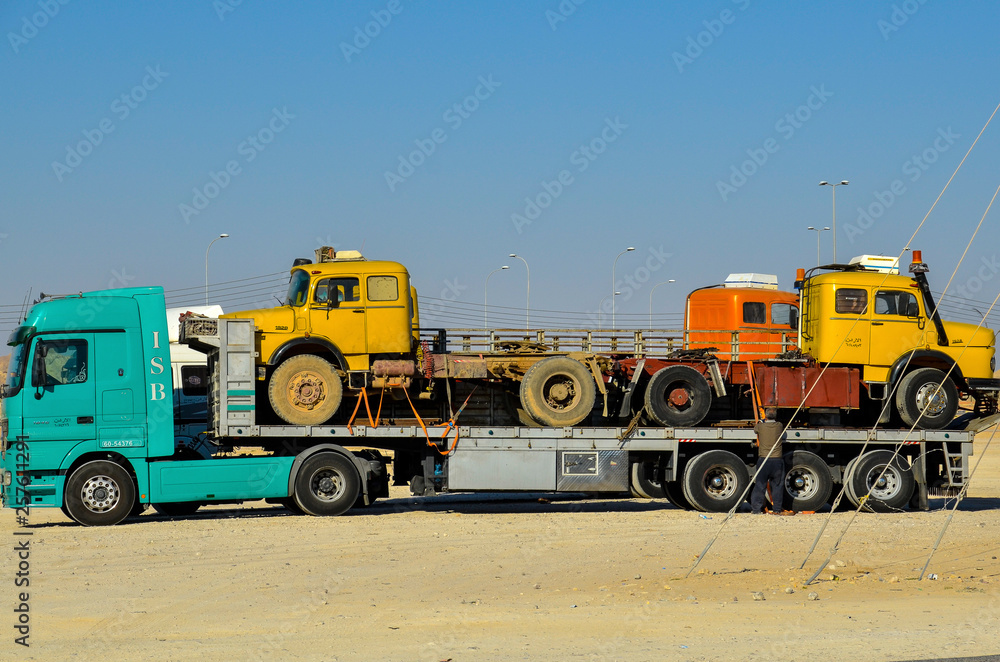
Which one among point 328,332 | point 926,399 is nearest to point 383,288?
point 328,332

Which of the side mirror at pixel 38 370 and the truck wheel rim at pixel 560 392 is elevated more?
the side mirror at pixel 38 370

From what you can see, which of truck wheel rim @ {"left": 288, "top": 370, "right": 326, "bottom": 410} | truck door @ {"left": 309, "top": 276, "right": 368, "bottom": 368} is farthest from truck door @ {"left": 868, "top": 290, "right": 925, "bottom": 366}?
truck wheel rim @ {"left": 288, "top": 370, "right": 326, "bottom": 410}

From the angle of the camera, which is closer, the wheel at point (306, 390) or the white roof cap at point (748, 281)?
the wheel at point (306, 390)

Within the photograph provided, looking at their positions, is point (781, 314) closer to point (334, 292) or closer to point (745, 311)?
point (745, 311)

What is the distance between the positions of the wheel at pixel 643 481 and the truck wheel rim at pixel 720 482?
37.9 inches

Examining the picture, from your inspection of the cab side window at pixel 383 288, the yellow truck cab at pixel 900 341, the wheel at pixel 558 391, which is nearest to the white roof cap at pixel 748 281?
the yellow truck cab at pixel 900 341

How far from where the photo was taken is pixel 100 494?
17.0m

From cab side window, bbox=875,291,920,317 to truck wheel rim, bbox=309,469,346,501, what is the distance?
33.1 ft

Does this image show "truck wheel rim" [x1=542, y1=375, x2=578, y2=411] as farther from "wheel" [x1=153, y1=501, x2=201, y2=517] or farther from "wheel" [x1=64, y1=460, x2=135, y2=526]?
"wheel" [x1=64, y1=460, x2=135, y2=526]

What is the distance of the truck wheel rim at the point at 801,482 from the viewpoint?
755 inches

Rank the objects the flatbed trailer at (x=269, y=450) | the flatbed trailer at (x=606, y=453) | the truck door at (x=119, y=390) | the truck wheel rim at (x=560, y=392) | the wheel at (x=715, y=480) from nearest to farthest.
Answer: the flatbed trailer at (x=269, y=450) → the truck door at (x=119, y=390) → the flatbed trailer at (x=606, y=453) → the truck wheel rim at (x=560, y=392) → the wheel at (x=715, y=480)

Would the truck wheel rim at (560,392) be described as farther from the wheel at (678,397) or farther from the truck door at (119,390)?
the truck door at (119,390)

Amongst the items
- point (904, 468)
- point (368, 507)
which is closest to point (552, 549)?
point (368, 507)

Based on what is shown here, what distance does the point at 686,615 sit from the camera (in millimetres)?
9898
